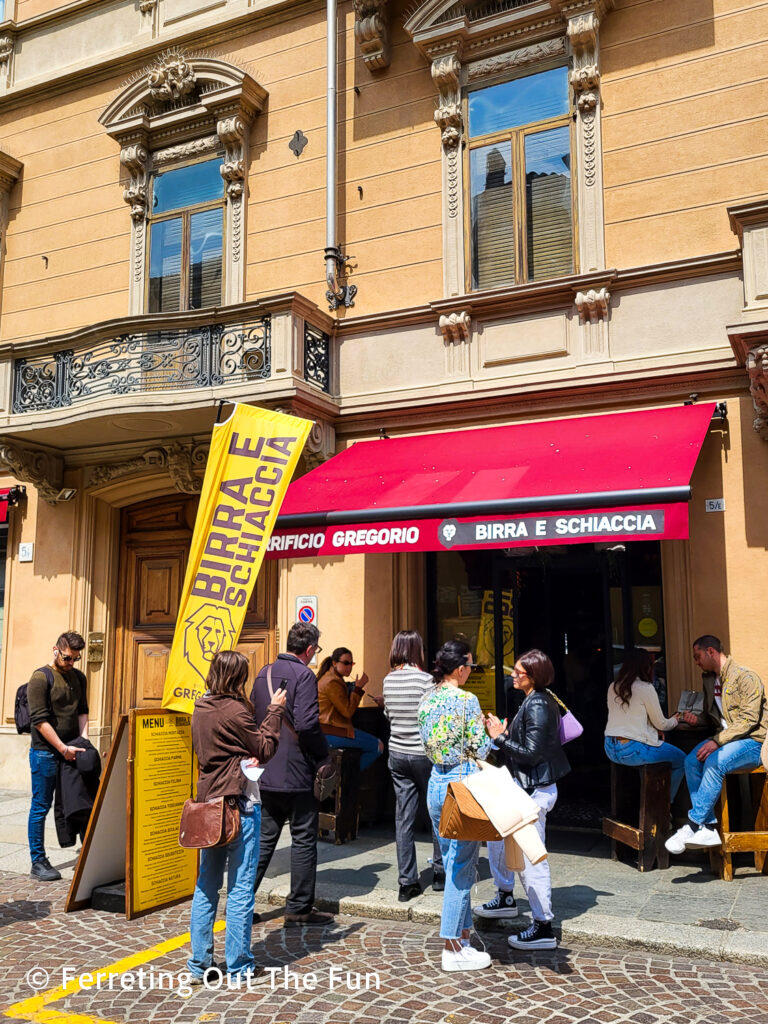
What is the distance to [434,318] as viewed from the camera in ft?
31.5

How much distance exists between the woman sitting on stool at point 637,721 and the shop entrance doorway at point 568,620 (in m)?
1.70

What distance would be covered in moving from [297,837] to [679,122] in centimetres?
749

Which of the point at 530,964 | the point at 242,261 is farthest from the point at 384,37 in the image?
the point at 530,964

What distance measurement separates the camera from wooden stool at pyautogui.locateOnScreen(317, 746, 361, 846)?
7.82 m

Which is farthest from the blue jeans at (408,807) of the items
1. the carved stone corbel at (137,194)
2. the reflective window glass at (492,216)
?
the carved stone corbel at (137,194)

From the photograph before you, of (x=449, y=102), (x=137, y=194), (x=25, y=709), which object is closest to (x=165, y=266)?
(x=137, y=194)

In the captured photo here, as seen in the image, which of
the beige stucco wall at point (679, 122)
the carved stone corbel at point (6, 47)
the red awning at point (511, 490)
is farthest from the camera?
the carved stone corbel at point (6, 47)

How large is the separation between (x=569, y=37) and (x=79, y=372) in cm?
644

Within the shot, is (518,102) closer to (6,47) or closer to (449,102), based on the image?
(449,102)

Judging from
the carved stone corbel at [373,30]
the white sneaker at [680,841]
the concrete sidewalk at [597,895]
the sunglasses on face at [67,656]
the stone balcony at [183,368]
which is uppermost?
the carved stone corbel at [373,30]

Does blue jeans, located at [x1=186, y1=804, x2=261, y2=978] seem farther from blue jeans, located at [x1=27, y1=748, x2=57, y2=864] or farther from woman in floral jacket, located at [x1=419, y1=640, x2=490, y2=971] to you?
blue jeans, located at [x1=27, y1=748, x2=57, y2=864]

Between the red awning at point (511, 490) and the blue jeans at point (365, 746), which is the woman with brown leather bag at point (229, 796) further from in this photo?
the blue jeans at point (365, 746)

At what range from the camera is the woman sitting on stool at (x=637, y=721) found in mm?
6715

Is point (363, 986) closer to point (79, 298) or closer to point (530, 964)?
point (530, 964)
